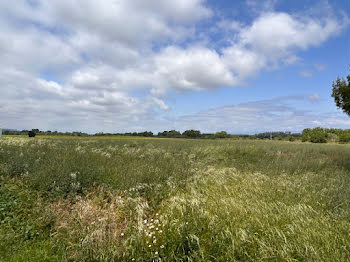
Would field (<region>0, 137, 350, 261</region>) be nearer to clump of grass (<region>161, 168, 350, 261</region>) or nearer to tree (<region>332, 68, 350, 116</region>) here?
clump of grass (<region>161, 168, 350, 261</region>)

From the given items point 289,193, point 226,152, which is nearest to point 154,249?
point 289,193

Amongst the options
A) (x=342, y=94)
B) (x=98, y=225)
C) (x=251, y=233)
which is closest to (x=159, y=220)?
(x=98, y=225)

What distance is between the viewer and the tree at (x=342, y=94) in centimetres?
1105

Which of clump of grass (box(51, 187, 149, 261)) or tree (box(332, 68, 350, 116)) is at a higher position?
tree (box(332, 68, 350, 116))

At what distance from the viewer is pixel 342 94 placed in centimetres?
1139

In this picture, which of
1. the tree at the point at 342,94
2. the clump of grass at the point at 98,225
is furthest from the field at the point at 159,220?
the tree at the point at 342,94

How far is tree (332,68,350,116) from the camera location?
11.1 meters

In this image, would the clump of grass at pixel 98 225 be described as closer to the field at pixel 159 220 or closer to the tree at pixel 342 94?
the field at pixel 159 220

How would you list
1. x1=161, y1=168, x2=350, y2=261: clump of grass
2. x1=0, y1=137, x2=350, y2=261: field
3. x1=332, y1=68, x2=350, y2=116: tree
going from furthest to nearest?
x1=332, y1=68, x2=350, y2=116: tree
x1=0, y1=137, x2=350, y2=261: field
x1=161, y1=168, x2=350, y2=261: clump of grass

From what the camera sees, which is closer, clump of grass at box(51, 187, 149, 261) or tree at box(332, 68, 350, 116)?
clump of grass at box(51, 187, 149, 261)

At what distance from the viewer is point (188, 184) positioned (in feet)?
20.6

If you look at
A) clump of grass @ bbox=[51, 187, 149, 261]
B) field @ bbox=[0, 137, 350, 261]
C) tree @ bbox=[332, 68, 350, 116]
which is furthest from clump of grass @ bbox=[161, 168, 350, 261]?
tree @ bbox=[332, 68, 350, 116]

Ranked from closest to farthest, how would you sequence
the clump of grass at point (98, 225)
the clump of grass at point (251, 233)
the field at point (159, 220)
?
1. the clump of grass at point (251, 233)
2. the field at point (159, 220)
3. the clump of grass at point (98, 225)

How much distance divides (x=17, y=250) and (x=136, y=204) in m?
2.36
